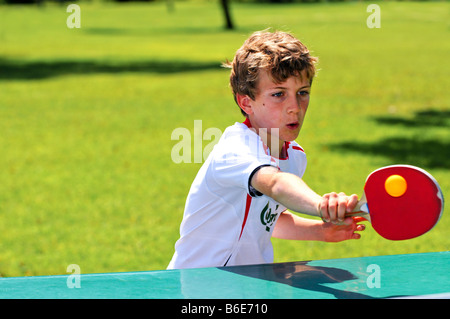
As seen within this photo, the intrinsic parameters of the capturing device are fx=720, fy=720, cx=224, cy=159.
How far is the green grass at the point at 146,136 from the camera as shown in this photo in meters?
6.02

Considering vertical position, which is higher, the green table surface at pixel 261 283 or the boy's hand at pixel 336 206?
the boy's hand at pixel 336 206

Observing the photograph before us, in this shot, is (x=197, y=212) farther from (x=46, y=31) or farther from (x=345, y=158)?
(x=46, y=31)

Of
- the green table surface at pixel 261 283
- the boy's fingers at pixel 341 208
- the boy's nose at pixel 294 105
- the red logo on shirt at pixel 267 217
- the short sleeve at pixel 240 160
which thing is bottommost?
the green table surface at pixel 261 283

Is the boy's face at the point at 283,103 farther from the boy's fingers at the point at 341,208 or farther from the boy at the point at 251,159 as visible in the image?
the boy's fingers at the point at 341,208

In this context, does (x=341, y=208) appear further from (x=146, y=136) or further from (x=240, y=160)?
(x=146, y=136)

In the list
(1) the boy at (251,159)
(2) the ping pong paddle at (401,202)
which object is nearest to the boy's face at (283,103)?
(1) the boy at (251,159)

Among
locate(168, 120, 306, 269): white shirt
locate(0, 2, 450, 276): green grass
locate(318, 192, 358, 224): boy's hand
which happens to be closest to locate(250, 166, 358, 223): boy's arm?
locate(318, 192, 358, 224): boy's hand

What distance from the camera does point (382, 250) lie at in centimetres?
589

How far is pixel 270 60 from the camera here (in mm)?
2648

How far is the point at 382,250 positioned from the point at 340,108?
7901 millimetres

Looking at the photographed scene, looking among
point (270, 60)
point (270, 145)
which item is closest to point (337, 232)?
point (270, 145)

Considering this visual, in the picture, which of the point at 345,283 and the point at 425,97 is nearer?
the point at 345,283

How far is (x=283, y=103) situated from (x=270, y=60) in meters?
0.17
